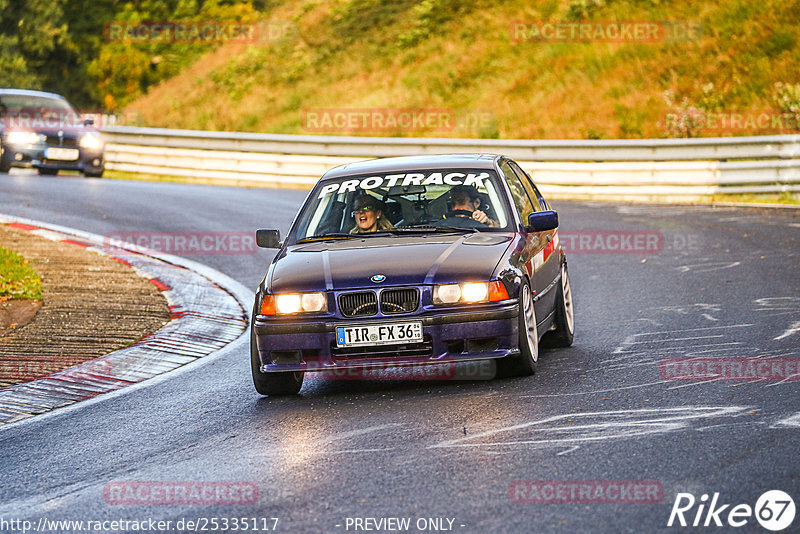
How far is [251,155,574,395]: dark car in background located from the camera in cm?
750

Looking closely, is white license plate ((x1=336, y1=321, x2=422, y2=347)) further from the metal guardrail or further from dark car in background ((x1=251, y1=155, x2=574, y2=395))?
the metal guardrail

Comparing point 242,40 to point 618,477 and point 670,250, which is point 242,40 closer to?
point 670,250

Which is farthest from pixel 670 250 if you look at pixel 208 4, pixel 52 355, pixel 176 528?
pixel 208 4

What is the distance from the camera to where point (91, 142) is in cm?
2500

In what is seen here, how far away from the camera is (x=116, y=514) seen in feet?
17.8

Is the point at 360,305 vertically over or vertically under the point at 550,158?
over

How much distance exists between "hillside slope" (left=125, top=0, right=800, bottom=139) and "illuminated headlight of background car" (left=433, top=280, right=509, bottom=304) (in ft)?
57.5

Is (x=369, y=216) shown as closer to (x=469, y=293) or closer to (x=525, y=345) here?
(x=469, y=293)

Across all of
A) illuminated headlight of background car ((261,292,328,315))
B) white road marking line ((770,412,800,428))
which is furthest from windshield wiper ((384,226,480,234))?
white road marking line ((770,412,800,428))

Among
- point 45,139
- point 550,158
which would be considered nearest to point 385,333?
point 550,158

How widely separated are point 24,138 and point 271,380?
1813 centimetres

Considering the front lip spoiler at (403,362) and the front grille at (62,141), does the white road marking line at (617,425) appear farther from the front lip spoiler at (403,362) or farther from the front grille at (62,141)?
the front grille at (62,141)

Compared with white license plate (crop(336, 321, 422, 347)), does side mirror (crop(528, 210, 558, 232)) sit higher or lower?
higher

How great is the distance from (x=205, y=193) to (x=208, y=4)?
39.0 m
